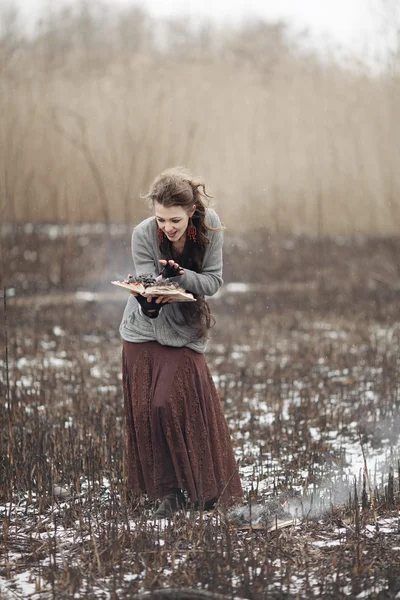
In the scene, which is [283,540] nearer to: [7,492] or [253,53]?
[7,492]

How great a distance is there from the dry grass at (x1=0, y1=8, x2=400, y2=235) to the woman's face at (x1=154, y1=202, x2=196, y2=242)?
41.8 feet

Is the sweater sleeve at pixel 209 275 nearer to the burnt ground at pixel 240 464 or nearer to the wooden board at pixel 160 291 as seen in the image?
the wooden board at pixel 160 291

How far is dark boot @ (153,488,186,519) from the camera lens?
4.18m

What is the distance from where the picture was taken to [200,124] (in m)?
18.3

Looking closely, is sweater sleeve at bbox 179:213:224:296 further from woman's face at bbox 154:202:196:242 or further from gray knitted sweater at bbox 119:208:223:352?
woman's face at bbox 154:202:196:242

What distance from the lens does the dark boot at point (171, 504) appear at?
4184mm

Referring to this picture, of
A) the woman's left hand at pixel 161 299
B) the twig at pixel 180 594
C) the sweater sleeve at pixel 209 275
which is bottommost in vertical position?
the twig at pixel 180 594

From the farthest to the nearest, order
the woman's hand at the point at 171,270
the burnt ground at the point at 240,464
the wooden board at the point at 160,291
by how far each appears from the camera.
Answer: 1. the woman's hand at the point at 171,270
2. the wooden board at the point at 160,291
3. the burnt ground at the point at 240,464

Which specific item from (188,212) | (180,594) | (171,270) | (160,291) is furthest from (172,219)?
(180,594)

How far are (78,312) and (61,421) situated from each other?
22.2 ft

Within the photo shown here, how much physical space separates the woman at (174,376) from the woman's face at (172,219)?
59 mm

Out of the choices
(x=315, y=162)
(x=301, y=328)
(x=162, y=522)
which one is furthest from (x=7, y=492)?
(x=315, y=162)

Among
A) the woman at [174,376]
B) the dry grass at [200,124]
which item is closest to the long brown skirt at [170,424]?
the woman at [174,376]

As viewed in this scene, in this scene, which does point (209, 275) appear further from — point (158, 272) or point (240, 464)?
point (240, 464)
